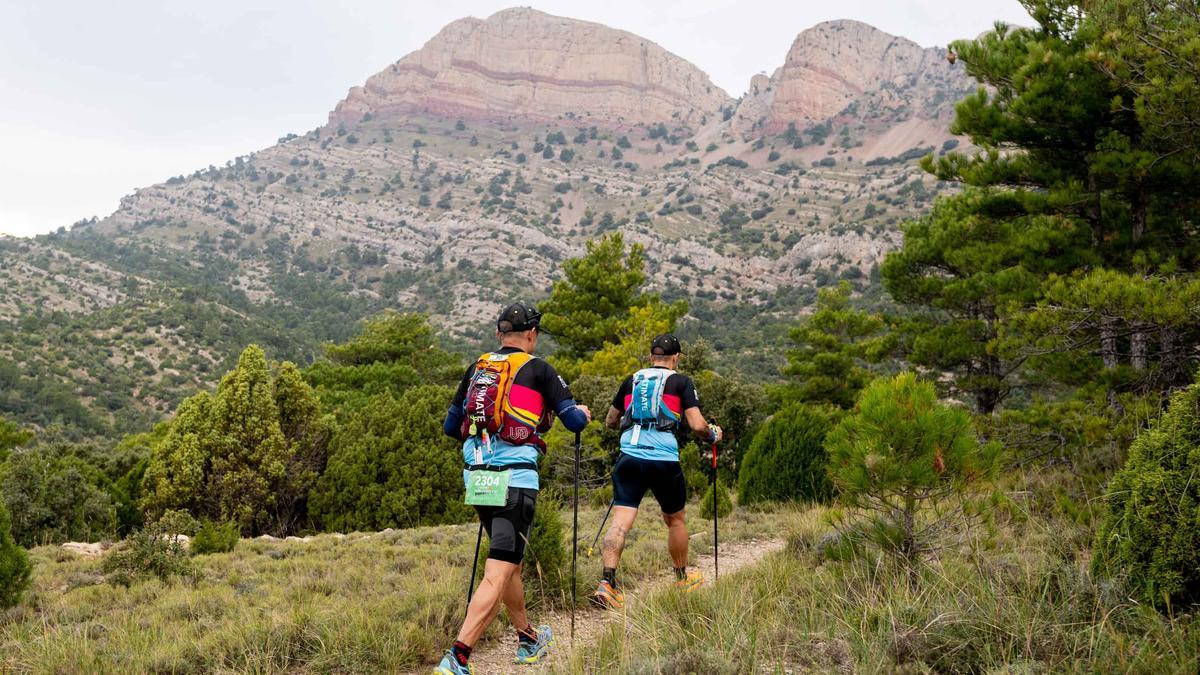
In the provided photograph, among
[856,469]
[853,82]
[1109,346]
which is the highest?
[853,82]

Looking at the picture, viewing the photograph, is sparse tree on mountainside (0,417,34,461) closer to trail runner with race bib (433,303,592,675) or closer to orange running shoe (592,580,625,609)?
orange running shoe (592,580,625,609)

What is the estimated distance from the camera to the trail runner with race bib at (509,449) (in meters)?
3.28

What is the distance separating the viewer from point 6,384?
31938 mm

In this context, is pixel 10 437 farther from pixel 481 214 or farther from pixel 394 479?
pixel 481 214

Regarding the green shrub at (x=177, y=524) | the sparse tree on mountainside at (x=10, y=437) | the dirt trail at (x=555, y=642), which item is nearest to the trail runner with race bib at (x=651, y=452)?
the dirt trail at (x=555, y=642)

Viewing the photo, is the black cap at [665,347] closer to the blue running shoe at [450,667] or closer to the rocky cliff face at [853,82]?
the blue running shoe at [450,667]

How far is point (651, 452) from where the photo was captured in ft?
14.6

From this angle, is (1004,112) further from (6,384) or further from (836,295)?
(6,384)

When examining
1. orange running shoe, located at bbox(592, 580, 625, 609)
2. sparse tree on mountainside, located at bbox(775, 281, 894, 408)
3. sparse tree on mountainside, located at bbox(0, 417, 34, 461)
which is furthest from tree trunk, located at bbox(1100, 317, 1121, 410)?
sparse tree on mountainside, located at bbox(0, 417, 34, 461)

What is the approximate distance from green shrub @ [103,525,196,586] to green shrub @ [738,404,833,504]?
7.13m

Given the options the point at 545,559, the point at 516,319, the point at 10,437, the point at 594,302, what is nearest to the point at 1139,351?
the point at 545,559

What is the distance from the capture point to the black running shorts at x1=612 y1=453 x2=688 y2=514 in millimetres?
4426

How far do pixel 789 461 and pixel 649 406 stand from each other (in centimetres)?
583

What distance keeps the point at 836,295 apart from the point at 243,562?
73.3 ft
